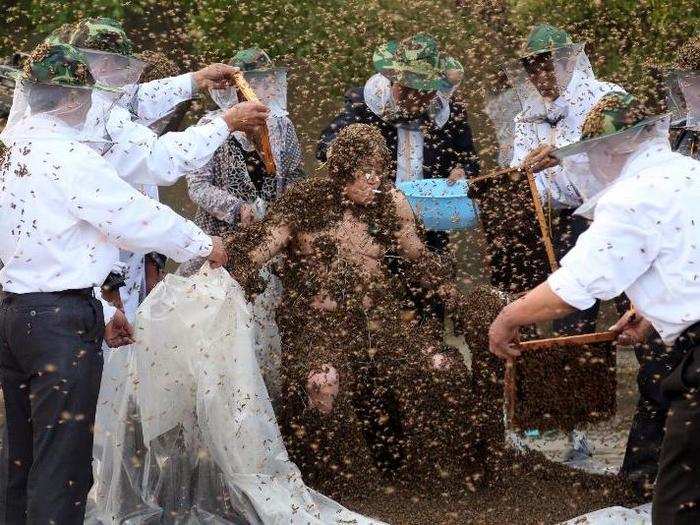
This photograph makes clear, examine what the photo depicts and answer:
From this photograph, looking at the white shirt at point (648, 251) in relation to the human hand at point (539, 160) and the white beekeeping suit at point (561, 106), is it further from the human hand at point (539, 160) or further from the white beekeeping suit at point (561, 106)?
the white beekeeping suit at point (561, 106)

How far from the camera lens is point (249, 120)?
17.8 feet

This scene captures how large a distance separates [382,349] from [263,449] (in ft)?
2.48

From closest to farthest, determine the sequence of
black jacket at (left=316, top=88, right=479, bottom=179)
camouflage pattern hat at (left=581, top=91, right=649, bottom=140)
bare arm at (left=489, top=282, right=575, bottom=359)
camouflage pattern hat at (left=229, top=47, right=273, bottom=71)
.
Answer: bare arm at (left=489, top=282, right=575, bottom=359), camouflage pattern hat at (left=581, top=91, right=649, bottom=140), camouflage pattern hat at (left=229, top=47, right=273, bottom=71), black jacket at (left=316, top=88, right=479, bottom=179)

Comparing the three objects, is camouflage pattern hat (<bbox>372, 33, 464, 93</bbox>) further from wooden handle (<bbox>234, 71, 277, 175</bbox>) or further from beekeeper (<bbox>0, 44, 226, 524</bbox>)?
beekeeper (<bbox>0, 44, 226, 524</bbox>)

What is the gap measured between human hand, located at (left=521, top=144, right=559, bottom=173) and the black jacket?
2.61ft

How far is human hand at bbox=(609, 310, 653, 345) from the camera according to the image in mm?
4746

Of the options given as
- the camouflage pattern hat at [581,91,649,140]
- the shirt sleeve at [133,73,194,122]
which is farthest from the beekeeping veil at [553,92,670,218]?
the shirt sleeve at [133,73,194,122]

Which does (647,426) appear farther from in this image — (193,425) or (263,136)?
(263,136)

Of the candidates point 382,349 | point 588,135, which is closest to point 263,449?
point 382,349

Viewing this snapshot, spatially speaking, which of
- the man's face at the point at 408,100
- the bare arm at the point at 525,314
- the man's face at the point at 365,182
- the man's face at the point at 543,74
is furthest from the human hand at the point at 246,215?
the bare arm at the point at 525,314

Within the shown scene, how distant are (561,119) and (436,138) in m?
0.71

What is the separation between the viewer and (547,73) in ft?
20.9

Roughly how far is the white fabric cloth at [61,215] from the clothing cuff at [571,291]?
5.59 feet

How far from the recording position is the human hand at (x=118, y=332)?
17.0 feet
